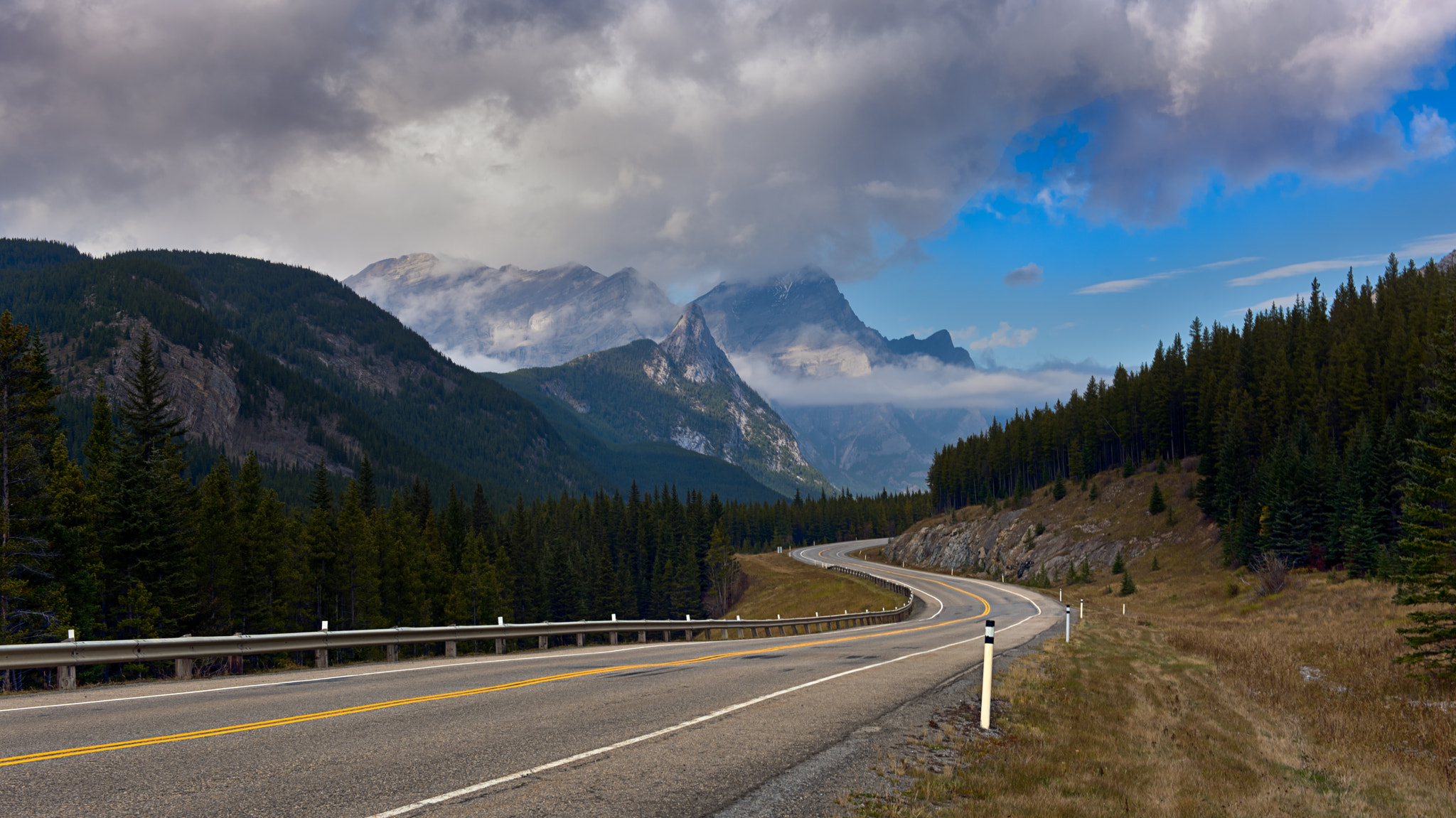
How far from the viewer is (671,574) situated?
11119 cm

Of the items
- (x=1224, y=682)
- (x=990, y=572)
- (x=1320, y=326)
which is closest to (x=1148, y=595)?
(x=990, y=572)

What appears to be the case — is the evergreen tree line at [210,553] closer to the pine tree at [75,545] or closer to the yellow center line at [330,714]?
the pine tree at [75,545]

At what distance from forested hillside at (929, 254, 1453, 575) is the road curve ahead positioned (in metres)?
33.1

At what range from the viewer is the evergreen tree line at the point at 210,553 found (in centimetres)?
3297

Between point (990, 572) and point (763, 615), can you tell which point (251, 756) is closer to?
point (763, 615)

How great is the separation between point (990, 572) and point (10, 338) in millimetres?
102972

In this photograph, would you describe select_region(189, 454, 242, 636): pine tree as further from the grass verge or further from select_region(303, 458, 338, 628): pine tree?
the grass verge

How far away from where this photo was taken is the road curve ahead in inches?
252

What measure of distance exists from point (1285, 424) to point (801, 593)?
58.6 metres

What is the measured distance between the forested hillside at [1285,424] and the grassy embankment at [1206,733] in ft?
54.1

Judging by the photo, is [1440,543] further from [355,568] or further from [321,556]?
[355,568]

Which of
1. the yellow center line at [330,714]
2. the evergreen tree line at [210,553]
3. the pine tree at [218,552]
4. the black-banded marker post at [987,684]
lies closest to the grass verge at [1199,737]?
the black-banded marker post at [987,684]

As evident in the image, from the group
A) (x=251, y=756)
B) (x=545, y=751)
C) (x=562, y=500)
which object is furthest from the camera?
(x=562, y=500)

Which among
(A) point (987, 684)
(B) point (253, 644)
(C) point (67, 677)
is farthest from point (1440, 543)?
(C) point (67, 677)
